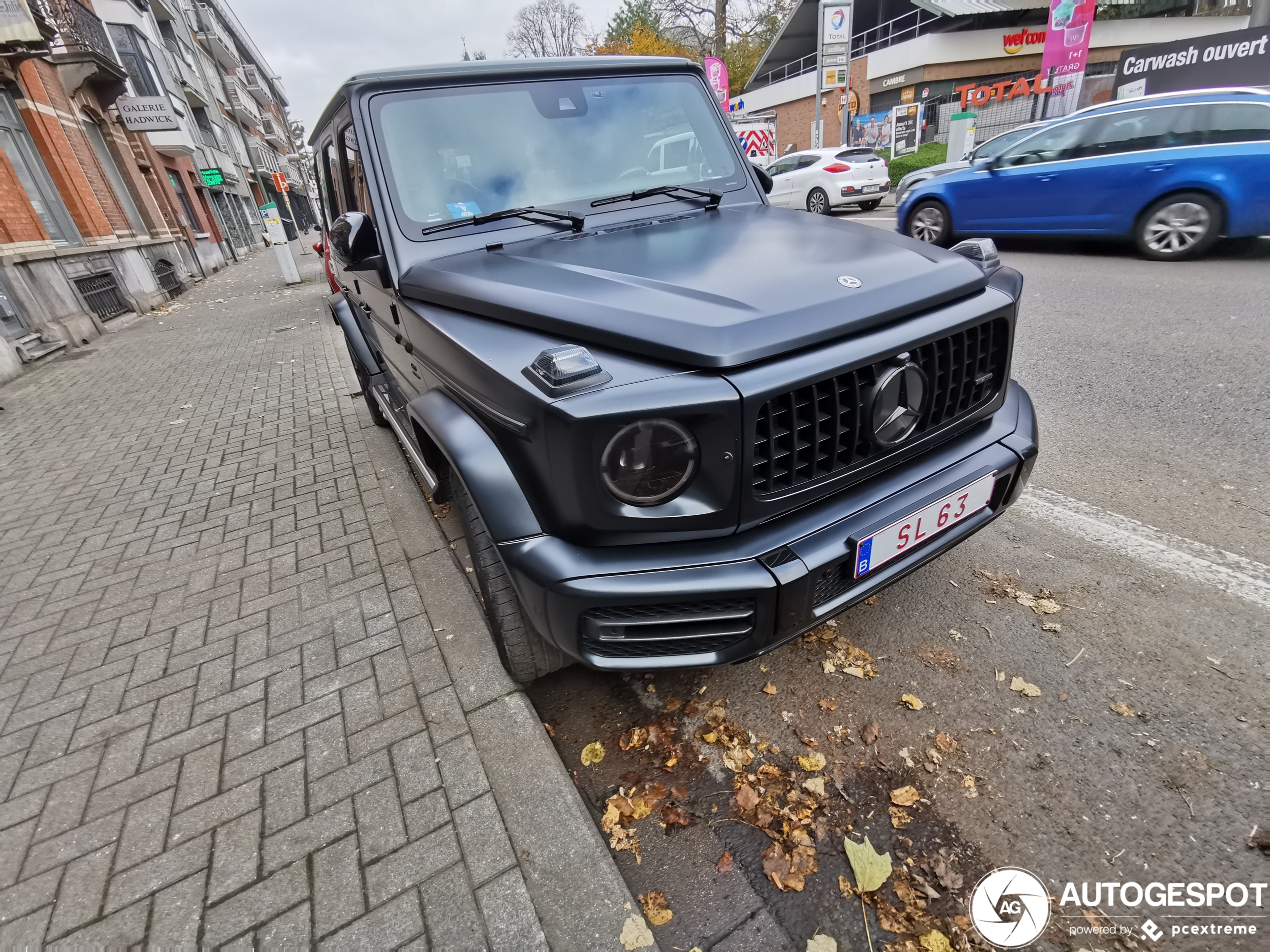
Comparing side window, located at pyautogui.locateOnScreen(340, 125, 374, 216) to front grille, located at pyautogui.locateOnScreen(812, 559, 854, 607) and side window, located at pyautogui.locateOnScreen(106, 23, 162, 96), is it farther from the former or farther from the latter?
side window, located at pyautogui.locateOnScreen(106, 23, 162, 96)

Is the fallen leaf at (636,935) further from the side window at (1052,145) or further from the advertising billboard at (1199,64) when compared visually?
the advertising billboard at (1199,64)

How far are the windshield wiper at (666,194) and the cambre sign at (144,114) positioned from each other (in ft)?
57.0

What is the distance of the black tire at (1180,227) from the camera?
6422 mm

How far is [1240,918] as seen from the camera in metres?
1.42

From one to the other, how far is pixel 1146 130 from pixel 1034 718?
7.93 metres

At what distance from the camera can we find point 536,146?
8.45 ft

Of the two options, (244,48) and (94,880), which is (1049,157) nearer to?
(94,880)

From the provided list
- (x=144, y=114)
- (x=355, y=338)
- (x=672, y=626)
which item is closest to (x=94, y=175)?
(x=144, y=114)

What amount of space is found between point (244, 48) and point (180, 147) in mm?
46428

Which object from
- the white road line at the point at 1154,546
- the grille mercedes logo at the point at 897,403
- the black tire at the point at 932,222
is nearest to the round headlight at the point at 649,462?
the grille mercedes logo at the point at 897,403

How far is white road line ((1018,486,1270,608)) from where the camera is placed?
93.2 inches

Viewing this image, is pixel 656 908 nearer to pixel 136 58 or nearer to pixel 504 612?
pixel 504 612

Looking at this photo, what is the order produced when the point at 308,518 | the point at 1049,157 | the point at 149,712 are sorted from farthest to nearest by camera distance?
the point at 1049,157
the point at 308,518
the point at 149,712

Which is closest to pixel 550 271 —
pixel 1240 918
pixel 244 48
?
pixel 1240 918
